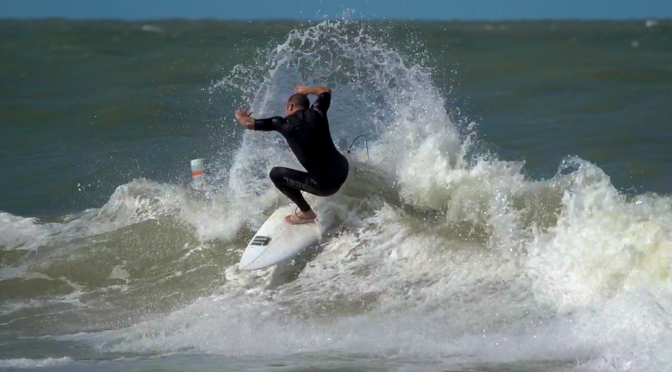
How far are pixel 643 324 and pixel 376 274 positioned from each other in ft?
8.03

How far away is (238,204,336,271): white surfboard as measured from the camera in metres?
8.09

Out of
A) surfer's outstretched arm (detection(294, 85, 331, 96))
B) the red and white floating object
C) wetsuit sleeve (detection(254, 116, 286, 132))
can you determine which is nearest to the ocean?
the red and white floating object

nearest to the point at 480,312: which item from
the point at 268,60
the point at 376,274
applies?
the point at 376,274

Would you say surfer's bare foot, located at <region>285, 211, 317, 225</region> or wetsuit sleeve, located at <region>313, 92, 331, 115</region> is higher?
wetsuit sleeve, located at <region>313, 92, 331, 115</region>

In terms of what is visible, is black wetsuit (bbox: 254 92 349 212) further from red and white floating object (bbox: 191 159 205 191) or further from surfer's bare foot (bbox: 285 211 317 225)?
red and white floating object (bbox: 191 159 205 191)

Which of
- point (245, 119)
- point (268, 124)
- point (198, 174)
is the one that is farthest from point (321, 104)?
point (198, 174)

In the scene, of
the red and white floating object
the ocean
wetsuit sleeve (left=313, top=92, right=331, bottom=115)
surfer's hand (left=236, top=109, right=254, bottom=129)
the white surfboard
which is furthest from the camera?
the red and white floating object

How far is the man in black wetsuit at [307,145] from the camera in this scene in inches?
304

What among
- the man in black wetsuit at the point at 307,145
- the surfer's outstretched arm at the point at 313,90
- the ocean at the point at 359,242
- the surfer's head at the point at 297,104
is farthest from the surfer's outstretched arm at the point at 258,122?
the ocean at the point at 359,242

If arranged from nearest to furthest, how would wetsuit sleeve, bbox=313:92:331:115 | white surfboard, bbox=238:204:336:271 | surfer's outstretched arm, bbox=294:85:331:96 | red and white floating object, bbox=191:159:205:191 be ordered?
wetsuit sleeve, bbox=313:92:331:115, surfer's outstretched arm, bbox=294:85:331:96, white surfboard, bbox=238:204:336:271, red and white floating object, bbox=191:159:205:191

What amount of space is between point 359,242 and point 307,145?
1.09 metres

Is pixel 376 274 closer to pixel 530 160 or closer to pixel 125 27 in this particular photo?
pixel 530 160

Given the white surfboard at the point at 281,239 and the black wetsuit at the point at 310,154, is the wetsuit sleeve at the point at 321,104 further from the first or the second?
the white surfboard at the point at 281,239

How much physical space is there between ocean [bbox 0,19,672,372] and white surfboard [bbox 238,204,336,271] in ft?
0.48
